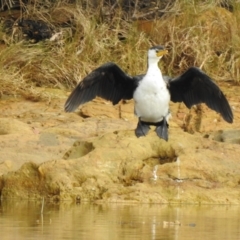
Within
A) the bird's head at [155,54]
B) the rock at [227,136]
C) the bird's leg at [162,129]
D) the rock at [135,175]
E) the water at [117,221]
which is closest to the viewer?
the water at [117,221]

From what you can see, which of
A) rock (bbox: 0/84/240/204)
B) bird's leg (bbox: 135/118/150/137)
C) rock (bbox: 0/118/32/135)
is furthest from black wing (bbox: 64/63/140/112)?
rock (bbox: 0/118/32/135)

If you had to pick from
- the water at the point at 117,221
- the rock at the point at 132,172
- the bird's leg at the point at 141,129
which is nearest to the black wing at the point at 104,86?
the bird's leg at the point at 141,129

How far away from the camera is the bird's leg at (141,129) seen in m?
9.80

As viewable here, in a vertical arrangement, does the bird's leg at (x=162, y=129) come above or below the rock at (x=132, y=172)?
above

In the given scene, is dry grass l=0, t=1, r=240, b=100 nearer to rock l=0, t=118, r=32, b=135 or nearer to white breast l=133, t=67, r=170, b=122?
rock l=0, t=118, r=32, b=135

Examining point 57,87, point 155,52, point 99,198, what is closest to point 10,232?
point 99,198

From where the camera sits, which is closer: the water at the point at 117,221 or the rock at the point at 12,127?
the water at the point at 117,221

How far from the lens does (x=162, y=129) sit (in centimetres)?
984

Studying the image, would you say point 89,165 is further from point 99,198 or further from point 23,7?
point 23,7

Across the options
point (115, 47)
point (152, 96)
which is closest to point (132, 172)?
point (152, 96)

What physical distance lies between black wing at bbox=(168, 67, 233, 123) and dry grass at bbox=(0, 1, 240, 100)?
10.3 ft

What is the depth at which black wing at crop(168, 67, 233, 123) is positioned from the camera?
980cm

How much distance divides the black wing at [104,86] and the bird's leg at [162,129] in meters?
0.42

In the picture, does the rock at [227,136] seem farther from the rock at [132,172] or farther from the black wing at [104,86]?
the black wing at [104,86]
